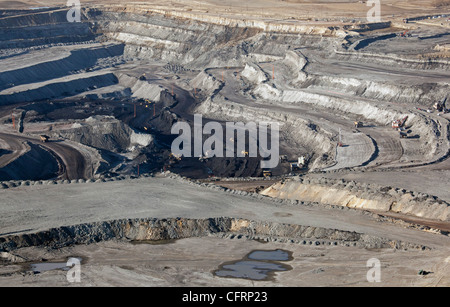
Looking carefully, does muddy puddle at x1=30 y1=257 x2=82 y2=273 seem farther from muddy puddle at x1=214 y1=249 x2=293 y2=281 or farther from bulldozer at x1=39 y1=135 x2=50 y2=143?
bulldozer at x1=39 y1=135 x2=50 y2=143

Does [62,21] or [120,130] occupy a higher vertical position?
[62,21]

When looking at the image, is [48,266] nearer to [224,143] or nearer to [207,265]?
[207,265]

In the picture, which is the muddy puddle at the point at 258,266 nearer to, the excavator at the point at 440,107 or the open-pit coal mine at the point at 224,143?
the open-pit coal mine at the point at 224,143

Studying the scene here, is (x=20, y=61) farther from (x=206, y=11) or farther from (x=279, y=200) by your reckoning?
(x=279, y=200)

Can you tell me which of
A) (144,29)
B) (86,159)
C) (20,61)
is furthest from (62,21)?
(86,159)

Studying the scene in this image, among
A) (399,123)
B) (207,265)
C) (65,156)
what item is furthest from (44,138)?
(399,123)

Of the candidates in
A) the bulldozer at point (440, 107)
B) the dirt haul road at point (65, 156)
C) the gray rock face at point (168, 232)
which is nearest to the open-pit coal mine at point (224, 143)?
the gray rock face at point (168, 232)
